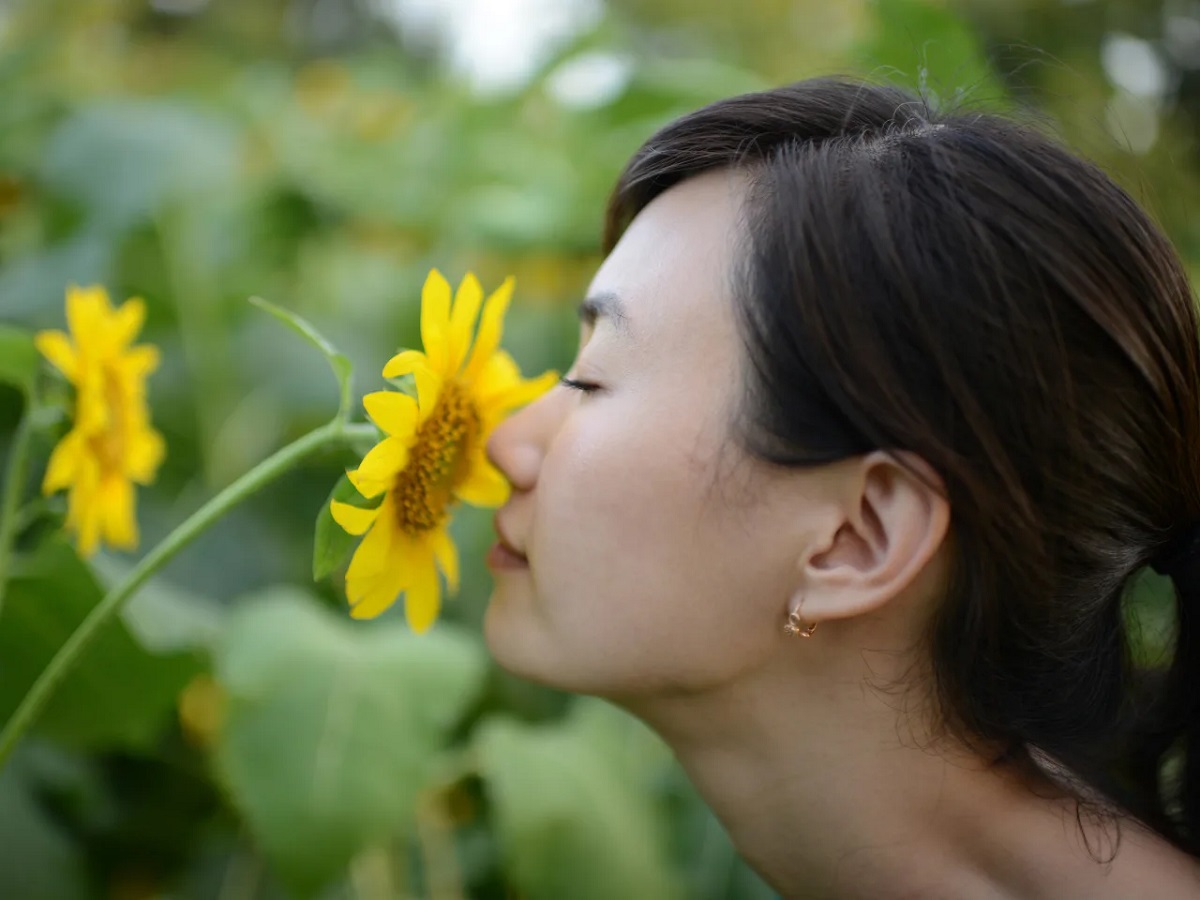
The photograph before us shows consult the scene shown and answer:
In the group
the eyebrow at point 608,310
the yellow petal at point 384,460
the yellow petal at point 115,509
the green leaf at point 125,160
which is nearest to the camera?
the yellow petal at point 384,460

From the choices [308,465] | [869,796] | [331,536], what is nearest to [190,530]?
[331,536]

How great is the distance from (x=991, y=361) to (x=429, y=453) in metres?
0.29

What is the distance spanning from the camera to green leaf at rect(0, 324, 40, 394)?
70 cm

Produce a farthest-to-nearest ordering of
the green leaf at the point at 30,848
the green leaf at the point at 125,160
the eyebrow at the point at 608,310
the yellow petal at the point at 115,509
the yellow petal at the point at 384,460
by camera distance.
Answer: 1. the green leaf at the point at 125,160
2. the green leaf at the point at 30,848
3. the yellow petal at the point at 115,509
4. the eyebrow at the point at 608,310
5. the yellow petal at the point at 384,460

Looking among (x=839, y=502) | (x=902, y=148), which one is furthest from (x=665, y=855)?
(x=902, y=148)

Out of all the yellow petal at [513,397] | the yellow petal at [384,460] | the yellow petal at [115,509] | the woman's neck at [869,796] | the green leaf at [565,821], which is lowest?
the green leaf at [565,821]

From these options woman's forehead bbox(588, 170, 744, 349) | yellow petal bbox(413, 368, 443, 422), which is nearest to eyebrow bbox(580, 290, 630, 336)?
woman's forehead bbox(588, 170, 744, 349)

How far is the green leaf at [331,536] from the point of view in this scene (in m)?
0.60

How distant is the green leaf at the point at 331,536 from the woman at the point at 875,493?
0.11 metres

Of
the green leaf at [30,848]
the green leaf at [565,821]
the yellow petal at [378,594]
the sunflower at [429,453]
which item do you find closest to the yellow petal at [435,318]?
the sunflower at [429,453]

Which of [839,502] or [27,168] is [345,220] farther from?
[839,502]

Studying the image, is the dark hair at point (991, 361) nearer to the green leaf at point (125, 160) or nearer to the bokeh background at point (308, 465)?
the bokeh background at point (308, 465)

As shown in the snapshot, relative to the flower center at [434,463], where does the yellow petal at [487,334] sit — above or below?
above

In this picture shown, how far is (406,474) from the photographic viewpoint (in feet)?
2.11
